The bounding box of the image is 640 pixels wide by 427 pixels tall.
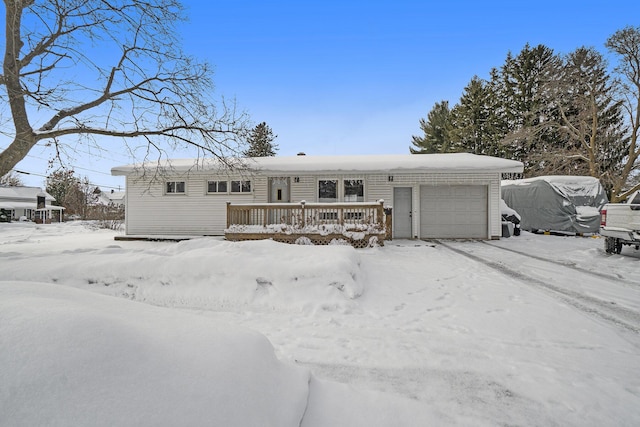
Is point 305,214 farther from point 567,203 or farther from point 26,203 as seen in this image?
point 26,203

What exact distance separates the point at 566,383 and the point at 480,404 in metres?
0.88

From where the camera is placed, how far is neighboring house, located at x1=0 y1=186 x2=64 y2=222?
128ft

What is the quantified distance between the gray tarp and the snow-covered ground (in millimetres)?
7500

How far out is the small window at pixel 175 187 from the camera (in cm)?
1356

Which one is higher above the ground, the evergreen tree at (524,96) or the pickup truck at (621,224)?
the evergreen tree at (524,96)

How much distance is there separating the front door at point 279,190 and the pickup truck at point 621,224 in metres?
10.8

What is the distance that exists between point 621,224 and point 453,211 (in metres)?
5.31

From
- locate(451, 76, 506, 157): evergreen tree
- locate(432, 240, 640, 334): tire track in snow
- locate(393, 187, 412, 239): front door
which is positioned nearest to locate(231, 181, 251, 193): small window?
locate(393, 187, 412, 239): front door

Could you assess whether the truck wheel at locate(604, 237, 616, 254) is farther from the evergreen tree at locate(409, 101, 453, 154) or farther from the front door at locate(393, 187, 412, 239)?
the evergreen tree at locate(409, 101, 453, 154)

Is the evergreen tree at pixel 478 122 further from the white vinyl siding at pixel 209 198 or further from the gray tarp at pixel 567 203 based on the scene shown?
the white vinyl siding at pixel 209 198

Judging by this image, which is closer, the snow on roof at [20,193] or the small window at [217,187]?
the small window at [217,187]

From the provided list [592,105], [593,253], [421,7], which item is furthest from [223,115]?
[592,105]

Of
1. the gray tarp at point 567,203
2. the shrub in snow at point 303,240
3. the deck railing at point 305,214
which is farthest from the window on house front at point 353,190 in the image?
the gray tarp at point 567,203

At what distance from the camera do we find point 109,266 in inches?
209
